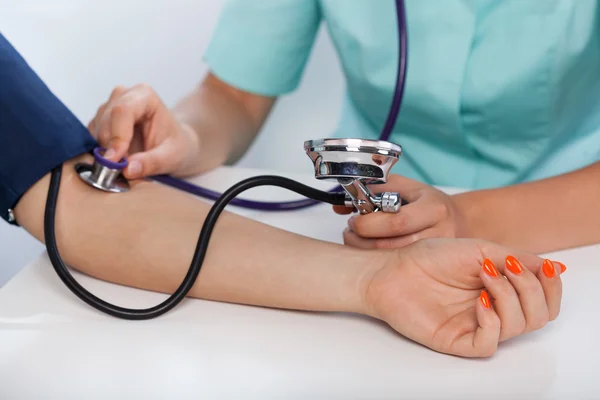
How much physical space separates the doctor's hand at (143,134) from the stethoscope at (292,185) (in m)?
0.02

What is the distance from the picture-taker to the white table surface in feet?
1.99

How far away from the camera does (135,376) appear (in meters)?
0.63

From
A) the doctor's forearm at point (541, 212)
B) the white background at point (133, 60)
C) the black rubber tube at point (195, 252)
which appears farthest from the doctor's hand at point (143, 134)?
the white background at point (133, 60)

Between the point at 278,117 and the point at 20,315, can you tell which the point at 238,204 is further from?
the point at 278,117

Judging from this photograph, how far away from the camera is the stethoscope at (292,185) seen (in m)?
0.60

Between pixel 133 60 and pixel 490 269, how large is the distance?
1.29 metres

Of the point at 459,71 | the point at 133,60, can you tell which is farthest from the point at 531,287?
the point at 133,60

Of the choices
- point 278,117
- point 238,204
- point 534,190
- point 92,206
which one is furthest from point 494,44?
point 278,117

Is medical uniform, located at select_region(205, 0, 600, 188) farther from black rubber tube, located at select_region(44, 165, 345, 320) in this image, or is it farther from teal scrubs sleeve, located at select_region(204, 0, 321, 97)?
black rubber tube, located at select_region(44, 165, 345, 320)

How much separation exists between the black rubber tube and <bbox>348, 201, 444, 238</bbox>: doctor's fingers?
1.7 inches

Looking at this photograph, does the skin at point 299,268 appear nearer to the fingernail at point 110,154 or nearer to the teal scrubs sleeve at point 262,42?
the fingernail at point 110,154

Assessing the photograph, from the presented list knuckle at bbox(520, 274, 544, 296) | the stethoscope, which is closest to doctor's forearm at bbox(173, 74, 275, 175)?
the stethoscope

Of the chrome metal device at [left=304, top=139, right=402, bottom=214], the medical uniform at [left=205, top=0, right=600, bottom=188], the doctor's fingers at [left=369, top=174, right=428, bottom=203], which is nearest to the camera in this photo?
the chrome metal device at [left=304, top=139, right=402, bottom=214]

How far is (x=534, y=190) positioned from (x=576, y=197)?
49 millimetres
